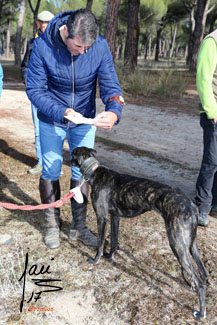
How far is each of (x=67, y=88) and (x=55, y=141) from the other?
56cm

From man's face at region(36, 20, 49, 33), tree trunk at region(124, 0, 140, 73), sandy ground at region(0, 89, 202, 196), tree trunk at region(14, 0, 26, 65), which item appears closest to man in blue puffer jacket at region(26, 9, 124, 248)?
man's face at region(36, 20, 49, 33)

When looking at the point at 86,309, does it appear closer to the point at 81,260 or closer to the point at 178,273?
the point at 81,260

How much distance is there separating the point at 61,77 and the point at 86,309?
208cm

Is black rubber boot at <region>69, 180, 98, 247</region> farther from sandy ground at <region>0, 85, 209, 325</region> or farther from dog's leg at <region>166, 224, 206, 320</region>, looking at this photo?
dog's leg at <region>166, 224, 206, 320</region>

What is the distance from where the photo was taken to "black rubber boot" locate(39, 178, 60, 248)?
3.60 m

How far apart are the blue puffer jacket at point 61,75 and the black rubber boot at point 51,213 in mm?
708

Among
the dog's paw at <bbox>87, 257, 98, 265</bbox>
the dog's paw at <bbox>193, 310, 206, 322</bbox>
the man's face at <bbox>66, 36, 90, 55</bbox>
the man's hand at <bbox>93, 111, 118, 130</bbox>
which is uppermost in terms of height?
the man's face at <bbox>66, 36, 90, 55</bbox>

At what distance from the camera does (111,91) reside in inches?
137

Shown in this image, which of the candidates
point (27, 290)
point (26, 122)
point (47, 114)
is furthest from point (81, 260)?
point (26, 122)

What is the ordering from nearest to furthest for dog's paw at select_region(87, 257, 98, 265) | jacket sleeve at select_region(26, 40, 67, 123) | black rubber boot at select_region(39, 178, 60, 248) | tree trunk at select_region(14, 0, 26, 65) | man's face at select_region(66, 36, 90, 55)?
man's face at select_region(66, 36, 90, 55) < jacket sleeve at select_region(26, 40, 67, 123) < dog's paw at select_region(87, 257, 98, 265) < black rubber boot at select_region(39, 178, 60, 248) < tree trunk at select_region(14, 0, 26, 65)

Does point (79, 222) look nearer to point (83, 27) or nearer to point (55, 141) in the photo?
point (55, 141)

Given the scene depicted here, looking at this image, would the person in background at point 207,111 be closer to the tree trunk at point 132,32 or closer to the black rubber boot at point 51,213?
the black rubber boot at point 51,213

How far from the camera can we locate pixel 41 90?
3227 mm

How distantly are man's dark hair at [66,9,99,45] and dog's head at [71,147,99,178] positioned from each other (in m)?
1.03
